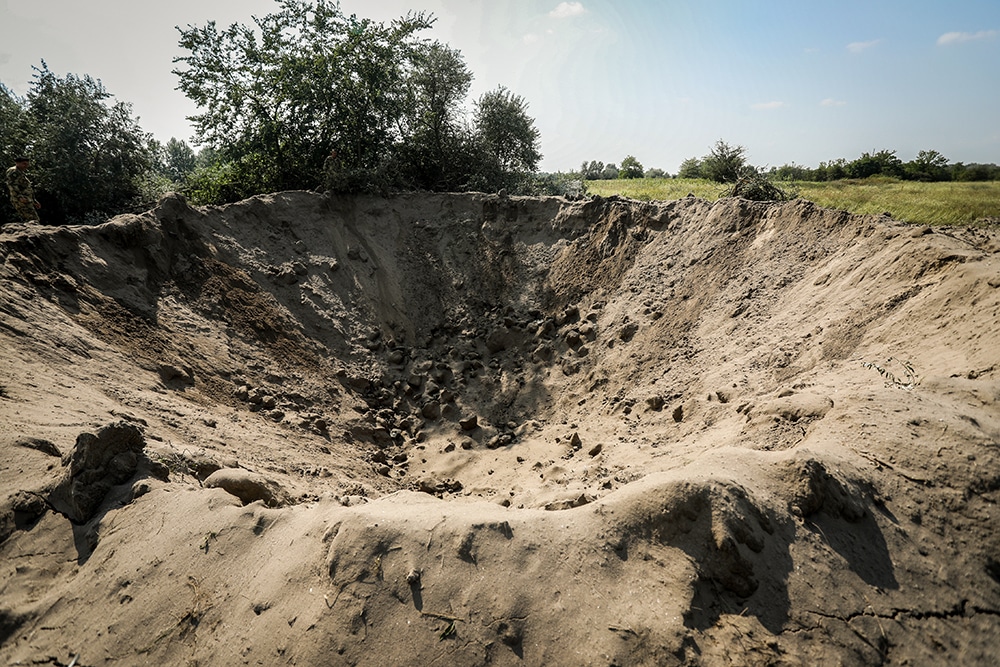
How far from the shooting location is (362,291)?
10.3 meters

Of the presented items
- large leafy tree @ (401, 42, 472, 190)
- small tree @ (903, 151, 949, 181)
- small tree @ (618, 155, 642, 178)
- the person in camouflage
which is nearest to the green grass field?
small tree @ (903, 151, 949, 181)

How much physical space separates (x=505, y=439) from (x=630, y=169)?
18369 mm

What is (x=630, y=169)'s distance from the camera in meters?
23.0

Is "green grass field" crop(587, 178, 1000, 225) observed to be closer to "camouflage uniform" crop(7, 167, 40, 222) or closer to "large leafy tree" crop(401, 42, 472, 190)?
"large leafy tree" crop(401, 42, 472, 190)

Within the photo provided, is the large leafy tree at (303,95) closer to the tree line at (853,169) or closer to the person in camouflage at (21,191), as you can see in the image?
the person in camouflage at (21,191)

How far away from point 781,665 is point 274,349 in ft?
25.7

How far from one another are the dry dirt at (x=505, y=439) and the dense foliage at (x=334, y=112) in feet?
7.60

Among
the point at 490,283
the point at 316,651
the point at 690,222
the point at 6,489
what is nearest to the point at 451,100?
the point at 490,283

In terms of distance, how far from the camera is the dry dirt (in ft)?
10.0

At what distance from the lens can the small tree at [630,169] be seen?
2292cm

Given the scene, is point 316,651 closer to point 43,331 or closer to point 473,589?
point 473,589

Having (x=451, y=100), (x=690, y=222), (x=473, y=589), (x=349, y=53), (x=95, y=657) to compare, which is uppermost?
(x=349, y=53)

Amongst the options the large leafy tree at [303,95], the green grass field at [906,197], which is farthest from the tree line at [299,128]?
the green grass field at [906,197]

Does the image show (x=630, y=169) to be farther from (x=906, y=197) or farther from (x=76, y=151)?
(x=76, y=151)
